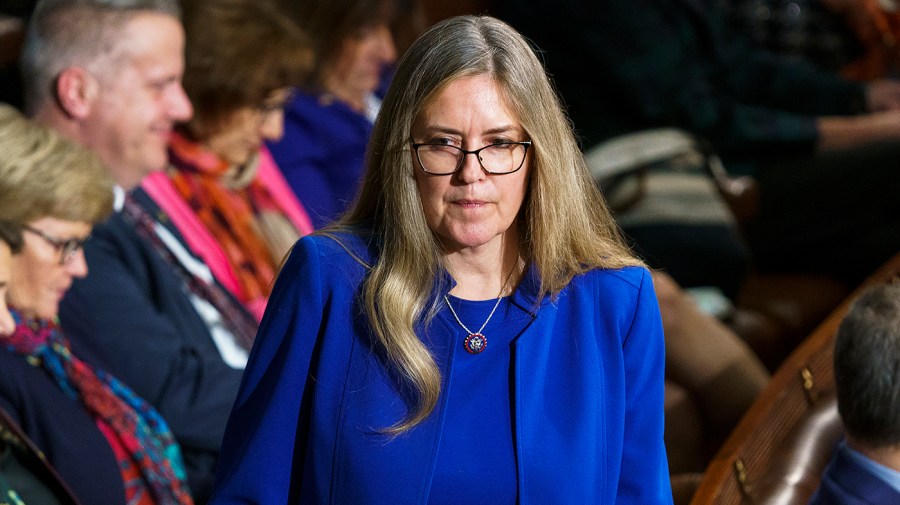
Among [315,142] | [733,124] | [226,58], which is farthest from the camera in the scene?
[733,124]

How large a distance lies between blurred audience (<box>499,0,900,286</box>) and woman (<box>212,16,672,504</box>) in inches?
98.6

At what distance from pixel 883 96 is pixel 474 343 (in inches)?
138

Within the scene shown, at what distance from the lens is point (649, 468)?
1.94 meters

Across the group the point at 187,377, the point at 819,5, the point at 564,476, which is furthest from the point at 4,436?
the point at 819,5

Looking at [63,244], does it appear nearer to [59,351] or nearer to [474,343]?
[59,351]

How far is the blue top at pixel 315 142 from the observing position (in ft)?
13.3

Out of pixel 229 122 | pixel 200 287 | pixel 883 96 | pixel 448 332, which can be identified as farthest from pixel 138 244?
pixel 883 96

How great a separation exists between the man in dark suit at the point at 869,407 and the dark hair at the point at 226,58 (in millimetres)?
1773

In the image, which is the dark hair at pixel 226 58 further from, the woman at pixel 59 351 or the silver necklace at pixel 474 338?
the silver necklace at pixel 474 338

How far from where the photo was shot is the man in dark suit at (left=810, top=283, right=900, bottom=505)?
2.19 metres

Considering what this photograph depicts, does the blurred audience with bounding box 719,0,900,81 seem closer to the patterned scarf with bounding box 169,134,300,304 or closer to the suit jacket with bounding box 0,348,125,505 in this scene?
the patterned scarf with bounding box 169,134,300,304

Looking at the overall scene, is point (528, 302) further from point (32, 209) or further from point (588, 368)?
point (32, 209)

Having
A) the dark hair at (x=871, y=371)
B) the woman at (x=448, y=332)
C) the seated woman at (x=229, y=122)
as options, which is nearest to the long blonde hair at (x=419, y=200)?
the woman at (x=448, y=332)

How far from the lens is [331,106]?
13.5ft
